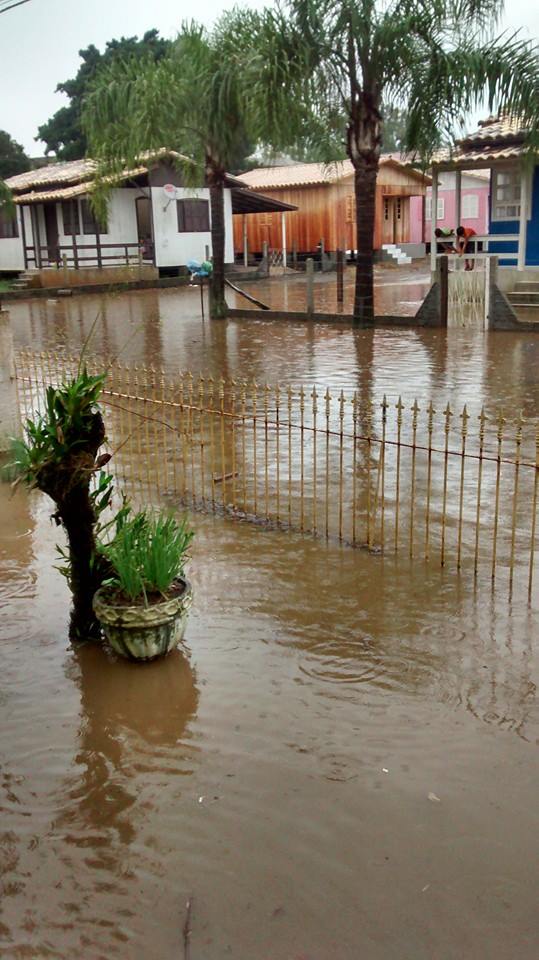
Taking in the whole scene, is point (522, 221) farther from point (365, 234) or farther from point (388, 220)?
point (388, 220)

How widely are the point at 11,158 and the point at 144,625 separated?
49.0m

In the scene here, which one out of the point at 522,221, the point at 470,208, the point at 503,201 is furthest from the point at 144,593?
the point at 470,208

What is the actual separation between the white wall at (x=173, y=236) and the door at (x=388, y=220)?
966cm

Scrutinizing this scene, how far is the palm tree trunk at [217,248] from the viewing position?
21.8 meters

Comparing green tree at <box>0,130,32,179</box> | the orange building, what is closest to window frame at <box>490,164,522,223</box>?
the orange building

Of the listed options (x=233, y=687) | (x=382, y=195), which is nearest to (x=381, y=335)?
(x=233, y=687)

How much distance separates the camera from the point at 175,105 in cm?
1961

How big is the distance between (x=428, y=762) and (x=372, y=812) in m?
0.44

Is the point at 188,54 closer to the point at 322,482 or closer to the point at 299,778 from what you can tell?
the point at 322,482

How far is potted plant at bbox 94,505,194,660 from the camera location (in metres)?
5.11

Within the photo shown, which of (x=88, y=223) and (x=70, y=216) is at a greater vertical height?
(x=70, y=216)

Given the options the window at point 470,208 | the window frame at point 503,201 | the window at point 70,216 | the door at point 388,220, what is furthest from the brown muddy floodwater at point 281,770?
the window at point 470,208

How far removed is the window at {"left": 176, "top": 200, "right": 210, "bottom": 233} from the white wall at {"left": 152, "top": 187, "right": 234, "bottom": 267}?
157mm

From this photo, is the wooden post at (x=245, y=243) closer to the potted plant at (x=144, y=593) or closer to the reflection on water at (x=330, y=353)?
the reflection on water at (x=330, y=353)
